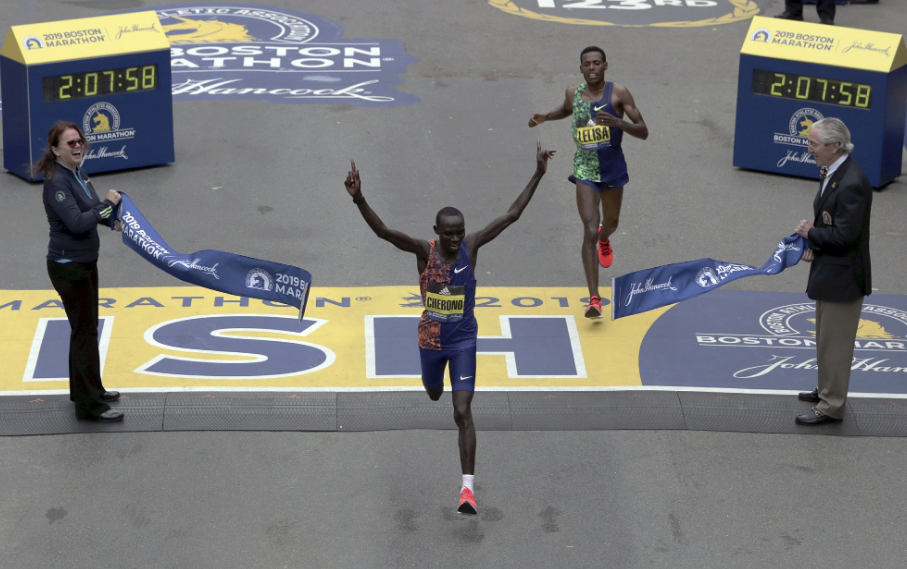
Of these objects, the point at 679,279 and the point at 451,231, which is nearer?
the point at 451,231

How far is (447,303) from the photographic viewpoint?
7078mm

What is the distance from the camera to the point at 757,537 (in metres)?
7.01

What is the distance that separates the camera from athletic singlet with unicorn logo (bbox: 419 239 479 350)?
7055 millimetres

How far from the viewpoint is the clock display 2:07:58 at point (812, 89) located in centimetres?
1319

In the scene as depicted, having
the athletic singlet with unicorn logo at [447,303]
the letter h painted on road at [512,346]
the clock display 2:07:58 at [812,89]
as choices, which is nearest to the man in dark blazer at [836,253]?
the letter h painted on road at [512,346]

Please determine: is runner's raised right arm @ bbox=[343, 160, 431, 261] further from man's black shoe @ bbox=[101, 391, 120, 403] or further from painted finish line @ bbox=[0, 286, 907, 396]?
man's black shoe @ bbox=[101, 391, 120, 403]

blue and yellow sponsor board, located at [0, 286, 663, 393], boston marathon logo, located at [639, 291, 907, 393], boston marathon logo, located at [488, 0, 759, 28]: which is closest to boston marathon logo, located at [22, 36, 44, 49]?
blue and yellow sponsor board, located at [0, 286, 663, 393]

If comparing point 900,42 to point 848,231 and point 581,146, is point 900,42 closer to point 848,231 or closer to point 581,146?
point 581,146

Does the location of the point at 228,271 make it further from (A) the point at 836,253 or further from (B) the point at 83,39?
(B) the point at 83,39

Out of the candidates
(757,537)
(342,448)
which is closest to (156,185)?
(342,448)

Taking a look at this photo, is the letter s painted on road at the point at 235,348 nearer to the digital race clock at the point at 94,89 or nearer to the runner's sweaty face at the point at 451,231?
the runner's sweaty face at the point at 451,231

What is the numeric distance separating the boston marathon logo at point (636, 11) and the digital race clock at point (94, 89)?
9.23 m

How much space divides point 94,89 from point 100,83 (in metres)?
0.10

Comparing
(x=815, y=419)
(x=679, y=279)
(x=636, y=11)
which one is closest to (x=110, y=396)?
(x=679, y=279)
